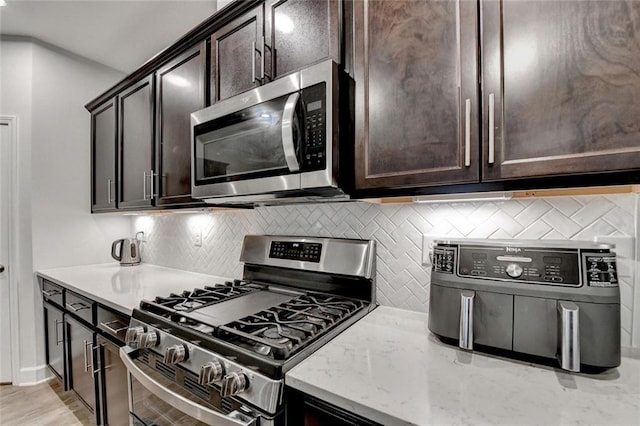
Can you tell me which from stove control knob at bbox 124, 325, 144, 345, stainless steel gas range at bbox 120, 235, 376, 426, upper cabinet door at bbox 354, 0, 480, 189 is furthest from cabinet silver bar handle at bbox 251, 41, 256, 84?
stove control knob at bbox 124, 325, 144, 345

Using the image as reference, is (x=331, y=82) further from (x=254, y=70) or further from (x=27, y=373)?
(x=27, y=373)

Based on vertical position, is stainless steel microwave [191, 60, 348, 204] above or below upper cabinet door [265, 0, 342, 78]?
below

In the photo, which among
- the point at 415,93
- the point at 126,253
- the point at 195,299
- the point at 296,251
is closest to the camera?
the point at 415,93

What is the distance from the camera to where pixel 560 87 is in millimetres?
741

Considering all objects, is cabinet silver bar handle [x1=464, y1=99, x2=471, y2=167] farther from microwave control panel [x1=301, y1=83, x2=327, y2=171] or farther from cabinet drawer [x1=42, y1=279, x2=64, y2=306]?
cabinet drawer [x1=42, y1=279, x2=64, y2=306]

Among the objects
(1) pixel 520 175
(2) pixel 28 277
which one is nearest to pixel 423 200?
(1) pixel 520 175

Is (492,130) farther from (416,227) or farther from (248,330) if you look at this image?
(248,330)

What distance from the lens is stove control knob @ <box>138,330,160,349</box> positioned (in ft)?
3.75

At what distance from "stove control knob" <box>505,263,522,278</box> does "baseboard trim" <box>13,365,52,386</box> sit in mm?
3362

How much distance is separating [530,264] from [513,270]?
0.05 m

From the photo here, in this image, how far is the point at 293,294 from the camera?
1485mm

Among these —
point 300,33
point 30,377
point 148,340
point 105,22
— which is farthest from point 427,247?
point 30,377

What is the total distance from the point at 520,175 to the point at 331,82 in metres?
0.65

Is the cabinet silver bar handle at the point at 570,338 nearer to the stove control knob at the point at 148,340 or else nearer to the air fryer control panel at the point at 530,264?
the air fryer control panel at the point at 530,264
